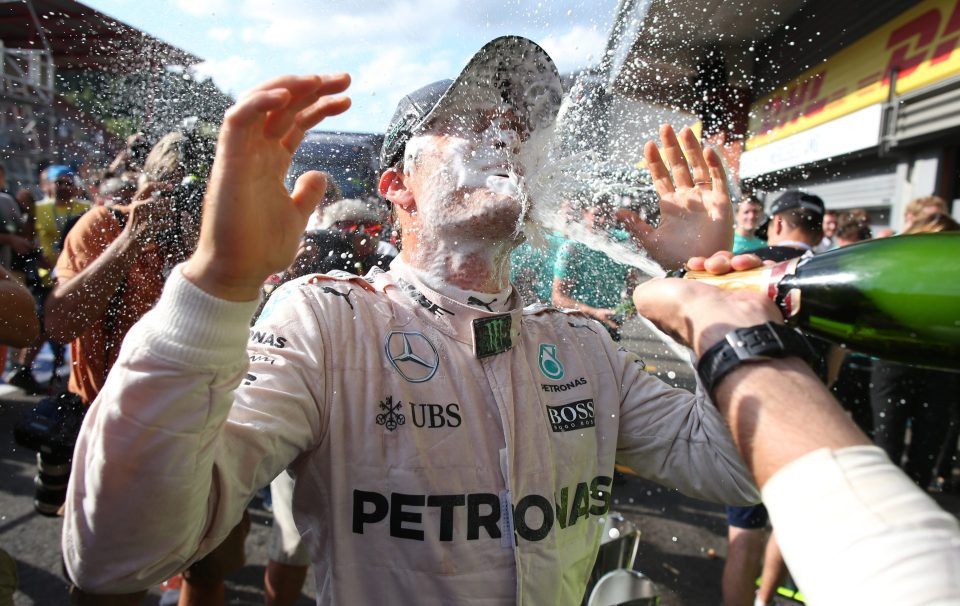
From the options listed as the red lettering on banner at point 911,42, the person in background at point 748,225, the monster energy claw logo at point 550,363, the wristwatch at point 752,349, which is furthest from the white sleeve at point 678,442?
the red lettering on banner at point 911,42

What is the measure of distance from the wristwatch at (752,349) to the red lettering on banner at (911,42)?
26.6ft

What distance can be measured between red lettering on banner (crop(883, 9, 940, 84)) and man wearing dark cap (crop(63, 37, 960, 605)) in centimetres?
726

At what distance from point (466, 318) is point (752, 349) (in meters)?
0.72

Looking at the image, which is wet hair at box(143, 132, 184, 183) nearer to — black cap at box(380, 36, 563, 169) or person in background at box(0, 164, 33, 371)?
black cap at box(380, 36, 563, 169)

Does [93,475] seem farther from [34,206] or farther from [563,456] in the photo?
[34,206]

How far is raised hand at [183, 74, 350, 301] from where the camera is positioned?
90 centimetres

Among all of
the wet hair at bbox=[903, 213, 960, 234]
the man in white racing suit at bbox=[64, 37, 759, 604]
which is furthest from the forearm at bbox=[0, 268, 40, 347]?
the wet hair at bbox=[903, 213, 960, 234]

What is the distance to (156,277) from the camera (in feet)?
9.43

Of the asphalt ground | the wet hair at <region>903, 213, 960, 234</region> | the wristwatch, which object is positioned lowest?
the asphalt ground

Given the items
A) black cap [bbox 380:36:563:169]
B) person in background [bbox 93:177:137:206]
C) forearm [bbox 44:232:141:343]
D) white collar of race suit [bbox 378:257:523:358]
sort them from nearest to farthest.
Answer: white collar of race suit [bbox 378:257:523:358] → black cap [bbox 380:36:563:169] → forearm [bbox 44:232:141:343] → person in background [bbox 93:177:137:206]

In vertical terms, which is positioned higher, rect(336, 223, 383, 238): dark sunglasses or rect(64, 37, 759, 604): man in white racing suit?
rect(336, 223, 383, 238): dark sunglasses

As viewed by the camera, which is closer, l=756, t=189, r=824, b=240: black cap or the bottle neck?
the bottle neck

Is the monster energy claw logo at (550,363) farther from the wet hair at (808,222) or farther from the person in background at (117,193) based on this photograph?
the wet hair at (808,222)

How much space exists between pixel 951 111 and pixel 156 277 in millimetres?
7747
